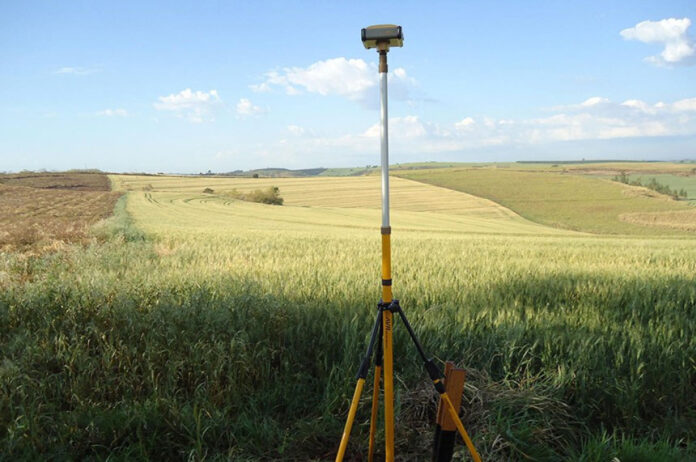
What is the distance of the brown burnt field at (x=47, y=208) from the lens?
40.5 feet

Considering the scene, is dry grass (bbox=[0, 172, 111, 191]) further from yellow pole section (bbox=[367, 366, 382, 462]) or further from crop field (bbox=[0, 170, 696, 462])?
yellow pole section (bbox=[367, 366, 382, 462])

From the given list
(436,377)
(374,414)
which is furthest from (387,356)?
(374,414)

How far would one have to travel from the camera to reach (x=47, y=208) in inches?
1341

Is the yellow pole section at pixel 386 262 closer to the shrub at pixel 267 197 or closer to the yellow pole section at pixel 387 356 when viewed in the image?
the yellow pole section at pixel 387 356

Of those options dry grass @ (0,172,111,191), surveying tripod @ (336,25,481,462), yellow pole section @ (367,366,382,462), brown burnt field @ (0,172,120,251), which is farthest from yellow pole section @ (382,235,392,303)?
dry grass @ (0,172,111,191)

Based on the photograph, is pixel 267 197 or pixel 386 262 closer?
pixel 386 262

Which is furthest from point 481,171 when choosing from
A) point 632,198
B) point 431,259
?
point 431,259

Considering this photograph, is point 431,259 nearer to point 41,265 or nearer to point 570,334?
point 570,334

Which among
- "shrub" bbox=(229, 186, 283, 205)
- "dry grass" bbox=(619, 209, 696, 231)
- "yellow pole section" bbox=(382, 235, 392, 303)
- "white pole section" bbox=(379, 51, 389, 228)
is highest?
"white pole section" bbox=(379, 51, 389, 228)

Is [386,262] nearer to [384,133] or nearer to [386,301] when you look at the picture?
[386,301]

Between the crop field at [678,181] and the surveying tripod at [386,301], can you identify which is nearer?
the surveying tripod at [386,301]

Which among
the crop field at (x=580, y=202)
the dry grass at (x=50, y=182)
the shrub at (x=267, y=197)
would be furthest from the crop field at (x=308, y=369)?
the dry grass at (x=50, y=182)

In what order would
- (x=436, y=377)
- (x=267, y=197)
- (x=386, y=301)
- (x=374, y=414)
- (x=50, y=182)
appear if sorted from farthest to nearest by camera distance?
(x=50, y=182), (x=267, y=197), (x=374, y=414), (x=386, y=301), (x=436, y=377)

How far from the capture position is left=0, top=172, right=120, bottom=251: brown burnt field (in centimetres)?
1234
